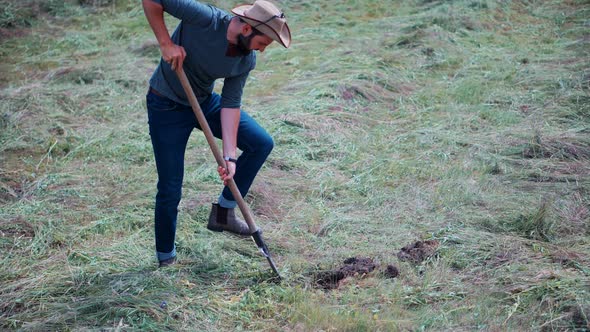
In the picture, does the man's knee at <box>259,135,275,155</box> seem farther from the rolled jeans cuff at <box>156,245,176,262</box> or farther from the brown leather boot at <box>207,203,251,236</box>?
the rolled jeans cuff at <box>156,245,176,262</box>

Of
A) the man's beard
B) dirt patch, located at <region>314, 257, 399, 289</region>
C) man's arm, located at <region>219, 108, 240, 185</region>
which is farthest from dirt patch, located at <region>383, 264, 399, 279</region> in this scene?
the man's beard

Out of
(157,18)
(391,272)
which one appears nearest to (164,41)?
(157,18)

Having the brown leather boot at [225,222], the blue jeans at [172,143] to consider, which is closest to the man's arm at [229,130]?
the blue jeans at [172,143]

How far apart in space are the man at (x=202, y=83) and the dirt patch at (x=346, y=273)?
0.68 metres

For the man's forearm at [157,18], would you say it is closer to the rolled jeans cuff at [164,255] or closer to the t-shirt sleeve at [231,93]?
the t-shirt sleeve at [231,93]

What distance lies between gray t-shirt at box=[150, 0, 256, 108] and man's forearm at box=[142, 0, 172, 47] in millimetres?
31

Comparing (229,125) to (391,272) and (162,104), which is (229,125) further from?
(391,272)

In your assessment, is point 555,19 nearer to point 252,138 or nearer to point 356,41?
point 356,41

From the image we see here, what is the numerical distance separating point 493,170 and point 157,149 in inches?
102

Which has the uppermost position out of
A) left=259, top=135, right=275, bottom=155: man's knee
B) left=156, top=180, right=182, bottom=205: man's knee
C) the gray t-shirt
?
the gray t-shirt

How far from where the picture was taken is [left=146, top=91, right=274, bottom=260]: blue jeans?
3295mm

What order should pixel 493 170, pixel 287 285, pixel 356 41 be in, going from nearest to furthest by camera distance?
pixel 287 285
pixel 493 170
pixel 356 41

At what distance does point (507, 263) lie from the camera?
3547mm

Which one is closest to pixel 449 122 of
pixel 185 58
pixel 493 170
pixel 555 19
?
pixel 493 170
